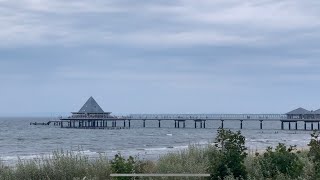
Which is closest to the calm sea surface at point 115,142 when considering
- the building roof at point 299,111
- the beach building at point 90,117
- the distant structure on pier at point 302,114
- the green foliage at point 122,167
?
the green foliage at point 122,167

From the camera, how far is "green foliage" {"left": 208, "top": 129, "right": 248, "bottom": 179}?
448 inches

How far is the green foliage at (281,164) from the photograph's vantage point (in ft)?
37.9

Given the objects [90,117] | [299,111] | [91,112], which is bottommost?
[90,117]

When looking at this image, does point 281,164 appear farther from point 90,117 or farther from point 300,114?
point 90,117

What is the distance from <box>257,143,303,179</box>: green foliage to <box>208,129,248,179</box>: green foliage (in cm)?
64

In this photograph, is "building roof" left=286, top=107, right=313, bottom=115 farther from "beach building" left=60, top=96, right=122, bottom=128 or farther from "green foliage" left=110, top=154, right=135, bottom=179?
"green foliage" left=110, top=154, right=135, bottom=179

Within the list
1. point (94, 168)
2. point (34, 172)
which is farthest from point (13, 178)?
point (94, 168)

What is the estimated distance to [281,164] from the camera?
12.2 meters

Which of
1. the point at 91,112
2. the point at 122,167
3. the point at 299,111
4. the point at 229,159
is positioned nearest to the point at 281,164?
the point at 229,159

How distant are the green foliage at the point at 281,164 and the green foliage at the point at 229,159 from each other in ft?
2.11

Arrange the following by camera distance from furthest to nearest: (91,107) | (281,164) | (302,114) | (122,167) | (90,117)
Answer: (91,107), (90,117), (302,114), (281,164), (122,167)

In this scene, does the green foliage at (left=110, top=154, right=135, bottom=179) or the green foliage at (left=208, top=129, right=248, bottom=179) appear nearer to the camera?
the green foliage at (left=110, top=154, right=135, bottom=179)

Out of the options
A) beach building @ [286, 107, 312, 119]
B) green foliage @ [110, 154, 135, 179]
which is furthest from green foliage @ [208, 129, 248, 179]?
beach building @ [286, 107, 312, 119]

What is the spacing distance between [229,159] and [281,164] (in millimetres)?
1340
